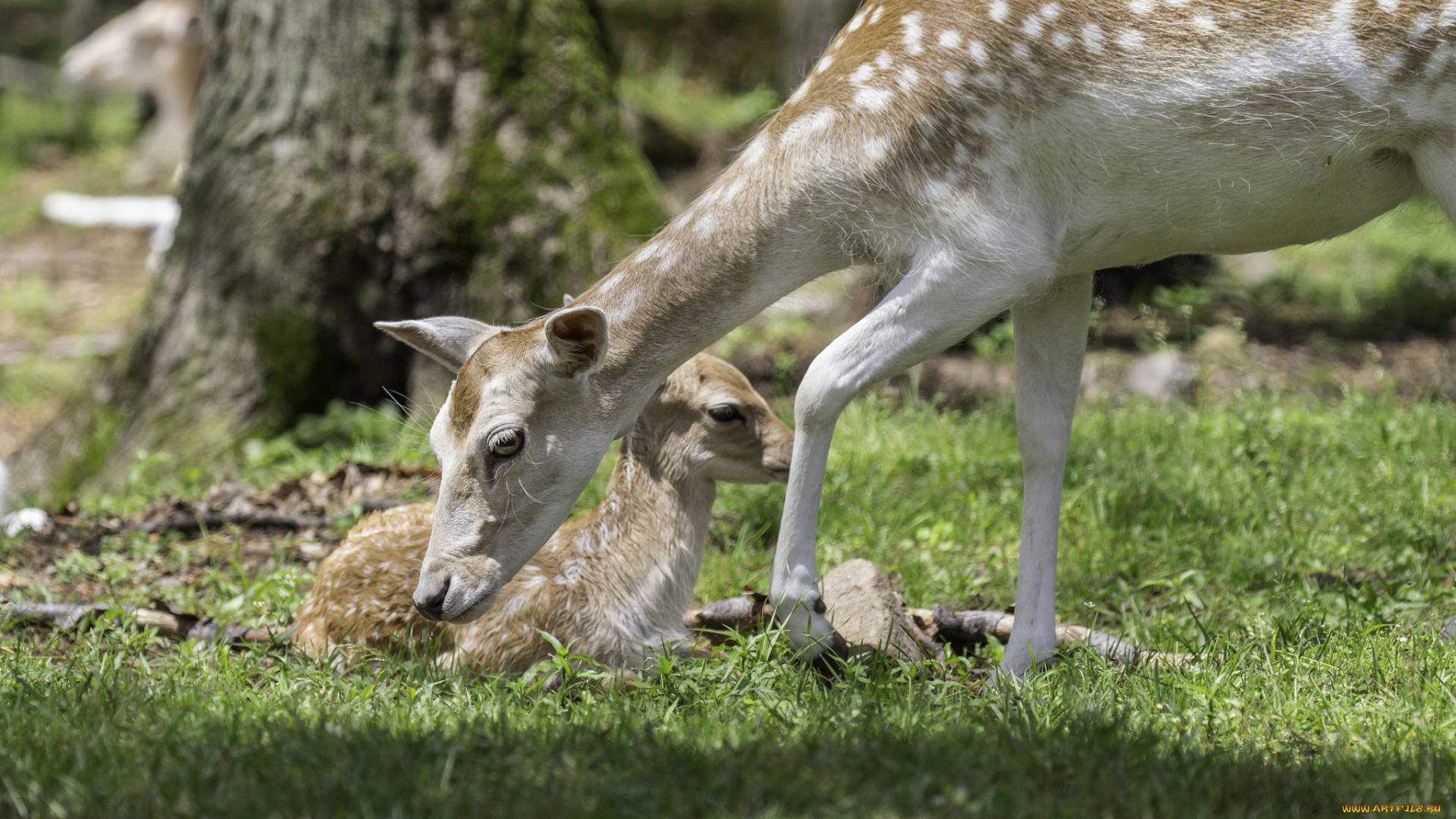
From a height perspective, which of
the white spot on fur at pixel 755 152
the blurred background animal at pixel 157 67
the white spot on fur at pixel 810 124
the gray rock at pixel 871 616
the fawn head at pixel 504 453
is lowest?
the gray rock at pixel 871 616

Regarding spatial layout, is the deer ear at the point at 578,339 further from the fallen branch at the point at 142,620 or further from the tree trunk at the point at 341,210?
the tree trunk at the point at 341,210

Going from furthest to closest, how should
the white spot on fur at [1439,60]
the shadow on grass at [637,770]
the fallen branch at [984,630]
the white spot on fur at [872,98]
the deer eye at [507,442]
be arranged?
1. the fallen branch at [984,630]
2. the deer eye at [507,442]
3. the white spot on fur at [872,98]
4. the white spot on fur at [1439,60]
5. the shadow on grass at [637,770]

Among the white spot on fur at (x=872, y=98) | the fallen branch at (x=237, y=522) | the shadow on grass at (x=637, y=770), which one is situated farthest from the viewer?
the fallen branch at (x=237, y=522)

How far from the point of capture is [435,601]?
3.79 metres

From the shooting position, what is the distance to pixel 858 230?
3766 millimetres

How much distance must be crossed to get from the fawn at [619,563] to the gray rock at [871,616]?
0.43 m

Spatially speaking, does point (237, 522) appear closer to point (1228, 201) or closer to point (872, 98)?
point (872, 98)

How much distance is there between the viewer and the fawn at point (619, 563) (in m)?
4.12

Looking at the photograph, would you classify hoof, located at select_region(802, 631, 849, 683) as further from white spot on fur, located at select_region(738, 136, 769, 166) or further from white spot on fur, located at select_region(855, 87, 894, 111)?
white spot on fur, located at select_region(855, 87, 894, 111)

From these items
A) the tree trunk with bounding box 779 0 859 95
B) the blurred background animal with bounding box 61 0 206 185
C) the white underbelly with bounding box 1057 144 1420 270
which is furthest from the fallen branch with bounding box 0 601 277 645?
the blurred background animal with bounding box 61 0 206 185

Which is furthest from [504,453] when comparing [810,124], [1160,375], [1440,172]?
[1160,375]

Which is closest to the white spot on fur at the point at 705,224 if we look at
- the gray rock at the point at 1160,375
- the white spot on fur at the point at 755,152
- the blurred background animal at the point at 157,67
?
the white spot on fur at the point at 755,152

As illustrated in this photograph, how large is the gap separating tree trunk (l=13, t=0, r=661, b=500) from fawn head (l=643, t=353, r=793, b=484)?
2479 millimetres

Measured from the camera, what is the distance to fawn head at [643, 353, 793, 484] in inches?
170
